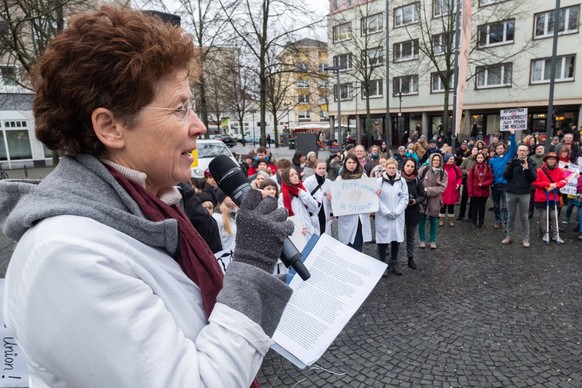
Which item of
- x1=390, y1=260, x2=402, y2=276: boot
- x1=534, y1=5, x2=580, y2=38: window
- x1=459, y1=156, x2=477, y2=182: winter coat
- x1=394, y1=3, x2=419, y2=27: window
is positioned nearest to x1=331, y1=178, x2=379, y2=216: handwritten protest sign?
x1=390, y1=260, x2=402, y2=276: boot

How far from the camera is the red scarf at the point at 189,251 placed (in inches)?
41.5

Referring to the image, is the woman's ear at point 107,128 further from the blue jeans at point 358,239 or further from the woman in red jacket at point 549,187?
the woman in red jacket at point 549,187

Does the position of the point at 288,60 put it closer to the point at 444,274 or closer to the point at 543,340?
the point at 444,274

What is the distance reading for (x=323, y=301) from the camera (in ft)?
6.46

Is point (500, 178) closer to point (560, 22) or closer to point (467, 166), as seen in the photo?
point (467, 166)

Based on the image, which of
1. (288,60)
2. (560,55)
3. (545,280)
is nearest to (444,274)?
(545,280)

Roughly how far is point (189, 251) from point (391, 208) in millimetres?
5809

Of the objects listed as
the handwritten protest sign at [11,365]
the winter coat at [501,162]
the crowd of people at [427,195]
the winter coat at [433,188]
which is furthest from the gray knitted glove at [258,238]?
the winter coat at [501,162]

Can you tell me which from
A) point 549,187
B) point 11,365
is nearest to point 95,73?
point 11,365

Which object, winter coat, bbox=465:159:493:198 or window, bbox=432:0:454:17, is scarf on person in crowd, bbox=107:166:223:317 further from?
window, bbox=432:0:454:17

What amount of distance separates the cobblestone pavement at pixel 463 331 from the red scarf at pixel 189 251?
294 cm

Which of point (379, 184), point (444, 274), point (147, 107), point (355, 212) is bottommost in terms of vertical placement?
point (444, 274)

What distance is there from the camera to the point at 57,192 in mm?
912

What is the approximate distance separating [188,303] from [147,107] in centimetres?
54
